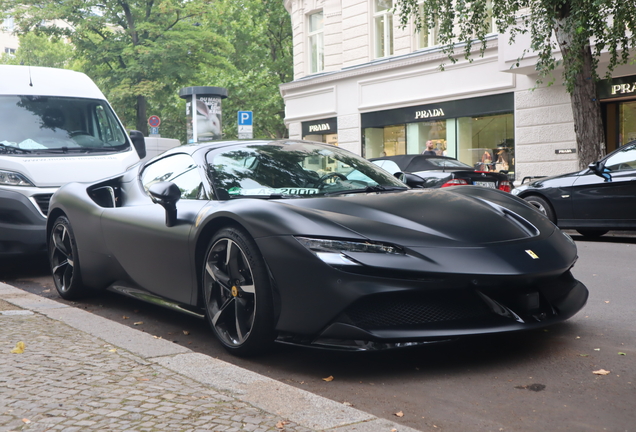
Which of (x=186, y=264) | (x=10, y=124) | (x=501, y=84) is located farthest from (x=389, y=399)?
(x=501, y=84)

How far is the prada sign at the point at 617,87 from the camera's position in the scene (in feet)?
55.5

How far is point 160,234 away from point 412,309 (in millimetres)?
1899

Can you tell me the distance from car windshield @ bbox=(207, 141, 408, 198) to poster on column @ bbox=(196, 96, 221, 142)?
50.5ft

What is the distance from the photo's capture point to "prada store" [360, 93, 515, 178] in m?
20.1

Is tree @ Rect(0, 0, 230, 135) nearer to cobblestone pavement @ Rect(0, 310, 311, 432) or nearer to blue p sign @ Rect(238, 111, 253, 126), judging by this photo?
blue p sign @ Rect(238, 111, 253, 126)

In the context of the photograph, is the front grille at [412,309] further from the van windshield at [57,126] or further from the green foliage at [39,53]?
the green foliage at [39,53]

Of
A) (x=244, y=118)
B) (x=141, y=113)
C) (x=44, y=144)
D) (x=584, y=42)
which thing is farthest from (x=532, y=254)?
(x=141, y=113)

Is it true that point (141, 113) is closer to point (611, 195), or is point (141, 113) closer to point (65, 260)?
point (611, 195)

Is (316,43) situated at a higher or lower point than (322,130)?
higher

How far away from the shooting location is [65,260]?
6.31 m

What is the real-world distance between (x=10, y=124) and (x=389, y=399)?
21.6ft

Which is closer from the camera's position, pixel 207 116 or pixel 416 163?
pixel 416 163

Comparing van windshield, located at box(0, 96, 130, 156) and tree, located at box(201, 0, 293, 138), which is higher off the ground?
tree, located at box(201, 0, 293, 138)

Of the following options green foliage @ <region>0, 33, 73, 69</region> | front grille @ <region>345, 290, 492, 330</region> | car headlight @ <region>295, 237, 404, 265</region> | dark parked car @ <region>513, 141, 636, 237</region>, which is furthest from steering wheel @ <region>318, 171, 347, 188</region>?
green foliage @ <region>0, 33, 73, 69</region>
